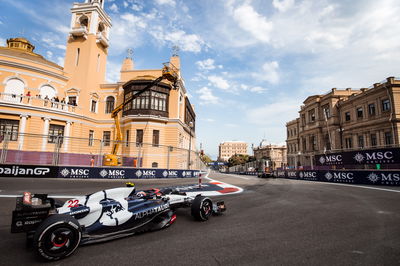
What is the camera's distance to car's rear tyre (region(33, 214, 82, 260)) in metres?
2.51

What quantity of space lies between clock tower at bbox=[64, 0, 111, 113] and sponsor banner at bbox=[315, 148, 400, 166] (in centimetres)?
3013

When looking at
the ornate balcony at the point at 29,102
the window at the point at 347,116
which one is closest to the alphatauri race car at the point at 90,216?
the ornate balcony at the point at 29,102

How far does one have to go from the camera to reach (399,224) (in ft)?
14.0

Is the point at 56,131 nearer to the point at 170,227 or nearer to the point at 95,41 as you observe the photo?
the point at 95,41

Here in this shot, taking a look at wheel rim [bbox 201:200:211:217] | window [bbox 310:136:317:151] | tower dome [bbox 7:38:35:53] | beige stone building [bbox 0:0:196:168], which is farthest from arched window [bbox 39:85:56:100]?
window [bbox 310:136:317:151]

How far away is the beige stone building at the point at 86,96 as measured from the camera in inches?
866

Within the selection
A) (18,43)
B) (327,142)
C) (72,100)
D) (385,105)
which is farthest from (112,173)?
(327,142)

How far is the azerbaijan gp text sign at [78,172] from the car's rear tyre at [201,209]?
30.1 feet

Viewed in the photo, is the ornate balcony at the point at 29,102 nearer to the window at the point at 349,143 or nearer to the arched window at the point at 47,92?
the arched window at the point at 47,92

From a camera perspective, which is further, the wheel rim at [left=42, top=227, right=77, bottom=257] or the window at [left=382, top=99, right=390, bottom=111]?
the window at [left=382, top=99, right=390, bottom=111]

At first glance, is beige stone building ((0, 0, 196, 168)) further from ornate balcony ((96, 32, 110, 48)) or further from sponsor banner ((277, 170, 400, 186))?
sponsor banner ((277, 170, 400, 186))

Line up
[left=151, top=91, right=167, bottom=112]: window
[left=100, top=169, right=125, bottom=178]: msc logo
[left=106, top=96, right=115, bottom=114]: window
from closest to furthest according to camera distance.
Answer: [left=100, top=169, right=125, bottom=178]: msc logo
[left=151, top=91, right=167, bottom=112]: window
[left=106, top=96, right=115, bottom=114]: window

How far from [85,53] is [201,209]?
32325 mm

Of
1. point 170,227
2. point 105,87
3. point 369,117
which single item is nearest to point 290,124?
point 369,117
